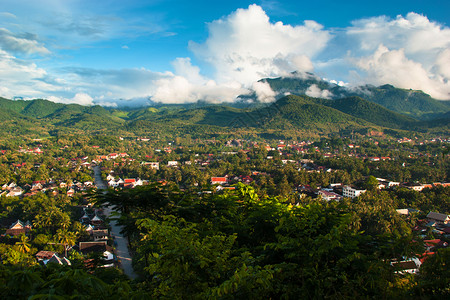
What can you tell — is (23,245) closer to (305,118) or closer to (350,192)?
(350,192)

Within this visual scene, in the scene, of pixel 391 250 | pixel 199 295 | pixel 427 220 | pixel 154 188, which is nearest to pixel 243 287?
pixel 199 295

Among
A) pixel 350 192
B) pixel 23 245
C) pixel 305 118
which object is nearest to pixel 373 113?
pixel 305 118

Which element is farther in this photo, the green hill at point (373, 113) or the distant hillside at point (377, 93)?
the distant hillside at point (377, 93)

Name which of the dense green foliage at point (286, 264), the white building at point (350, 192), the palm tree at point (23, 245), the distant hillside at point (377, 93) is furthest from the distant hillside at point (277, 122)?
the dense green foliage at point (286, 264)

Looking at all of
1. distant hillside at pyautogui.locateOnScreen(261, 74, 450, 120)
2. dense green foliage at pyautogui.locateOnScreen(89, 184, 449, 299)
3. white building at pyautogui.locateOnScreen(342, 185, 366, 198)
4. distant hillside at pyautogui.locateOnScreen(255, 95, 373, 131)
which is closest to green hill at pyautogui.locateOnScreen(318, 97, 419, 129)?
distant hillside at pyautogui.locateOnScreen(255, 95, 373, 131)

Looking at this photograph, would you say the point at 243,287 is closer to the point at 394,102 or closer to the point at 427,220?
the point at 427,220

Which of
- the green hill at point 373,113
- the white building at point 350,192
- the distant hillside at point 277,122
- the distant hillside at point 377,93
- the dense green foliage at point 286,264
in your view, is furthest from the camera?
the distant hillside at point 377,93

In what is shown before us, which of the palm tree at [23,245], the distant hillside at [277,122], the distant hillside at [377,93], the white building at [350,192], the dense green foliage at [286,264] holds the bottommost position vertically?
the palm tree at [23,245]

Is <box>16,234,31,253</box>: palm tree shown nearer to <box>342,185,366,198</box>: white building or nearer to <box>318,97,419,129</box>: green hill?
<box>342,185,366,198</box>: white building

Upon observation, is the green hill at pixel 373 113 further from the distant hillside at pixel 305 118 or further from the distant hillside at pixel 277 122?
the distant hillside at pixel 305 118
